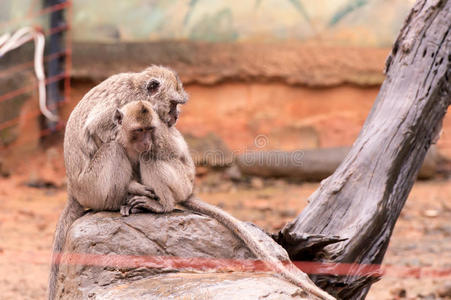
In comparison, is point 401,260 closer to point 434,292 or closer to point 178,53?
point 434,292

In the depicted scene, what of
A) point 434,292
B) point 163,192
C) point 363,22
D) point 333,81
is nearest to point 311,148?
point 333,81

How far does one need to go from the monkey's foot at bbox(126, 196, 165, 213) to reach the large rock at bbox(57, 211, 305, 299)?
0.06 m

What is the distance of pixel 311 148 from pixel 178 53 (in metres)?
3.02

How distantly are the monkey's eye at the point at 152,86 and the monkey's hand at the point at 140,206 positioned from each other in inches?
38.2

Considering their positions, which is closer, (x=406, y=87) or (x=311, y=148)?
(x=406, y=87)

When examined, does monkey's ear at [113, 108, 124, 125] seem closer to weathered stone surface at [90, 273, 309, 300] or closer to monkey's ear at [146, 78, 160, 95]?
monkey's ear at [146, 78, 160, 95]

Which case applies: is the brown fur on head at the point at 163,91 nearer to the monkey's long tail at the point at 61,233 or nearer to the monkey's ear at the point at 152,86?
the monkey's ear at the point at 152,86

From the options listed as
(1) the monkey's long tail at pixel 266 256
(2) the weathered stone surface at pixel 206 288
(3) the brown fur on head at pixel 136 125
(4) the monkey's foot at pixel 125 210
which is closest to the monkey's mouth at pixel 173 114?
(3) the brown fur on head at pixel 136 125

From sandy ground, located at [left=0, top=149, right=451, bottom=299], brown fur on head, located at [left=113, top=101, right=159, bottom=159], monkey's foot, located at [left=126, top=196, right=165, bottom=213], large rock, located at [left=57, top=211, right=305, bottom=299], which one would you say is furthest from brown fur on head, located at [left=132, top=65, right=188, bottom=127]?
sandy ground, located at [left=0, top=149, right=451, bottom=299]

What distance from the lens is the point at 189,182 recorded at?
4.94 meters

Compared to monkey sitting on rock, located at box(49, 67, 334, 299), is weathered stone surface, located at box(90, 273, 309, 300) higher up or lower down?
lower down

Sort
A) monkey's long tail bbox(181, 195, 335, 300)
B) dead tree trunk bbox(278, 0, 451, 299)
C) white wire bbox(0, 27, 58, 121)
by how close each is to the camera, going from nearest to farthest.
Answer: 1. monkey's long tail bbox(181, 195, 335, 300)
2. dead tree trunk bbox(278, 0, 451, 299)
3. white wire bbox(0, 27, 58, 121)

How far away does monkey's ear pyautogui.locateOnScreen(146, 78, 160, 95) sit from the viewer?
16.7 ft

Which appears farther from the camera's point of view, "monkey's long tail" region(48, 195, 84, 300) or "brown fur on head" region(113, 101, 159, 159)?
"monkey's long tail" region(48, 195, 84, 300)
